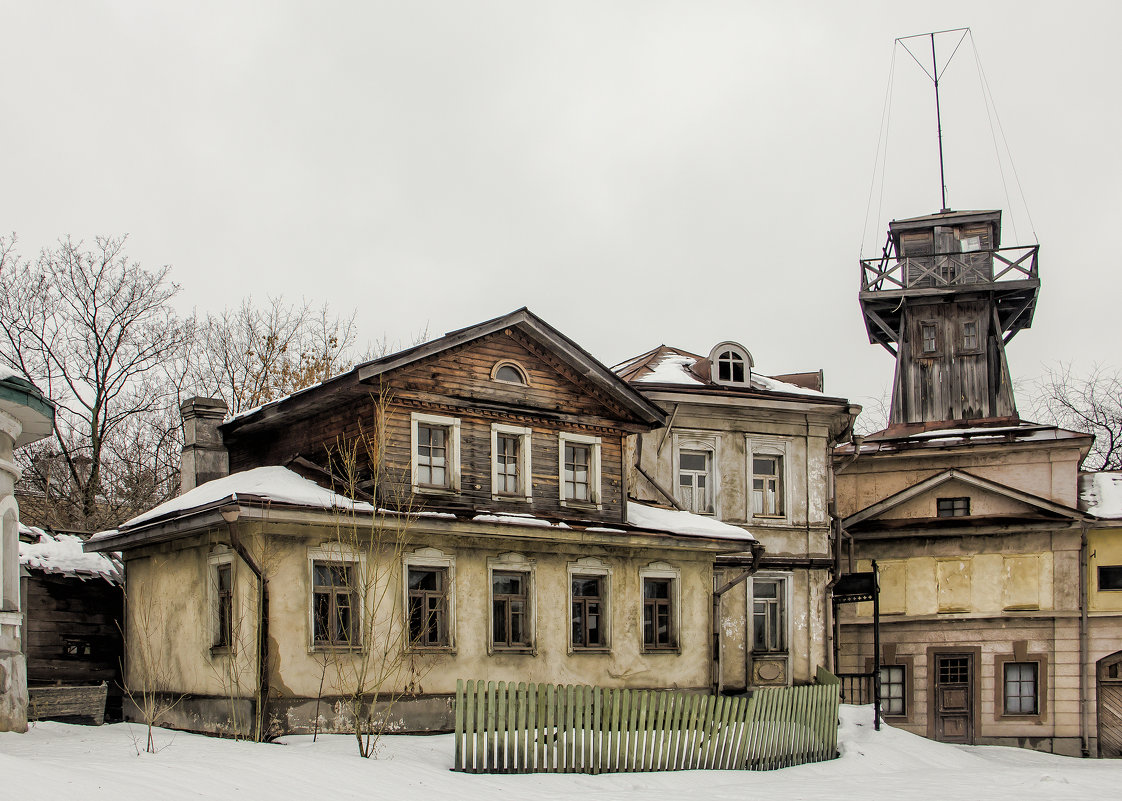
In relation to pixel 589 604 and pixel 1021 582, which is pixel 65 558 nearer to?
pixel 589 604

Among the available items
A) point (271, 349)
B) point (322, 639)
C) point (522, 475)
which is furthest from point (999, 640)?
point (271, 349)

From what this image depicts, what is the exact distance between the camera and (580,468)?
22453mm

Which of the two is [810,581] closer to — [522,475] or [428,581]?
[522,475]

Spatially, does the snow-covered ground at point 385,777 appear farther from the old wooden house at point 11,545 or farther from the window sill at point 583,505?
the window sill at point 583,505

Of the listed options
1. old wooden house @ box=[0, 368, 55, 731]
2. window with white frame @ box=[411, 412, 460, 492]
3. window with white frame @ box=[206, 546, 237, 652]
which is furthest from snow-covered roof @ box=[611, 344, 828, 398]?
old wooden house @ box=[0, 368, 55, 731]

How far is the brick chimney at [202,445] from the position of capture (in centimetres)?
2281

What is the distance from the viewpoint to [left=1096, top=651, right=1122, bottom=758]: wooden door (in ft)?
96.8

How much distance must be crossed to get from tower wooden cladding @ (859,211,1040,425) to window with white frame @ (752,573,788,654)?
12340 mm

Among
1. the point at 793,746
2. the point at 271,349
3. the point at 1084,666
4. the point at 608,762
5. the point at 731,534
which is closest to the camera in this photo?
the point at 608,762

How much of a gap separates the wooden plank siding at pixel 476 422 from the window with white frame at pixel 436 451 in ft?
0.39

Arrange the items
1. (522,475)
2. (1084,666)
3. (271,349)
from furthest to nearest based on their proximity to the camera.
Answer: (271,349) < (1084,666) < (522,475)

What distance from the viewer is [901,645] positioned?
30.5 meters

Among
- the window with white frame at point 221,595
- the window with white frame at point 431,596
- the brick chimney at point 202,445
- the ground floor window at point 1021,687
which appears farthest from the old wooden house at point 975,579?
the window with white frame at point 221,595

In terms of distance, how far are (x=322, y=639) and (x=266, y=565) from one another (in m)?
1.46
